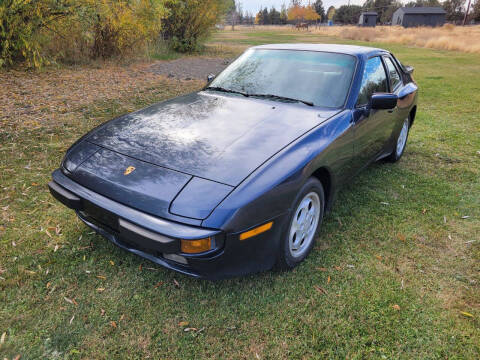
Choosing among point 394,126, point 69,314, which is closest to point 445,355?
point 69,314

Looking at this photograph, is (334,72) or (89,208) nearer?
(89,208)

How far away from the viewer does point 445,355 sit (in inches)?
72.9

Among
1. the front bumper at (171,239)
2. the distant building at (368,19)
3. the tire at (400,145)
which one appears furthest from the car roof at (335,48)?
the distant building at (368,19)

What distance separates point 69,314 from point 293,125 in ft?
6.26

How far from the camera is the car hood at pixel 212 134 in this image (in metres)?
2.05

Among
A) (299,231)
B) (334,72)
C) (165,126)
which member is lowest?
(299,231)

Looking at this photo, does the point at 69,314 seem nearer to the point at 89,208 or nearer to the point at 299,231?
the point at 89,208

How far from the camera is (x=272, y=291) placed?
2.23 m

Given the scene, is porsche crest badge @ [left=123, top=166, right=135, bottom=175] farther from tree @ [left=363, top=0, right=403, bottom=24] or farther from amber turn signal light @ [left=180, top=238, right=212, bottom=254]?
tree @ [left=363, top=0, right=403, bottom=24]

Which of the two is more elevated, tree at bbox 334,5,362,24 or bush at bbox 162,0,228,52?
tree at bbox 334,5,362,24

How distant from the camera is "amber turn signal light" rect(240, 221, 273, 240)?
183cm

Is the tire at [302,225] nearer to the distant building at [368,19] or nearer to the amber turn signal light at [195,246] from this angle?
the amber turn signal light at [195,246]

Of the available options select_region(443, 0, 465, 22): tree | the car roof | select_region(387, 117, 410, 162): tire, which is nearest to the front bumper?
the car roof

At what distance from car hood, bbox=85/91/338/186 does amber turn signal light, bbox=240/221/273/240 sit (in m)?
0.28
